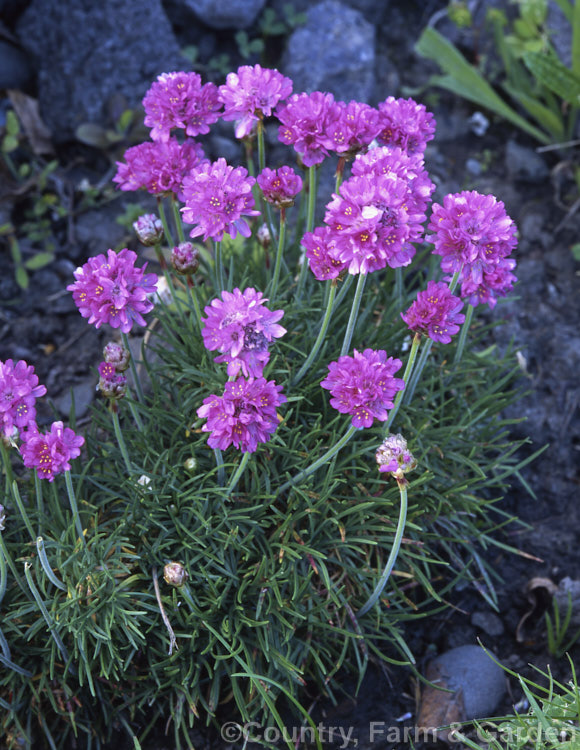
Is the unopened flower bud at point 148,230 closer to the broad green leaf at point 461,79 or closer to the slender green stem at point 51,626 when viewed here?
the slender green stem at point 51,626

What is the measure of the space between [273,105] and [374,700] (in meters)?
1.84

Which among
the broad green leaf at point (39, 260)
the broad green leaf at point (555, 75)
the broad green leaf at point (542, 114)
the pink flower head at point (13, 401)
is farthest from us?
the broad green leaf at point (542, 114)

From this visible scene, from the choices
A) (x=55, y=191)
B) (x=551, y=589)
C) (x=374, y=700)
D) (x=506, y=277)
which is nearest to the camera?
(x=506, y=277)

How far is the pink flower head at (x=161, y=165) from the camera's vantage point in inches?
87.7

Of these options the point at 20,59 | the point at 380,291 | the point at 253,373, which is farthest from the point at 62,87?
the point at 253,373

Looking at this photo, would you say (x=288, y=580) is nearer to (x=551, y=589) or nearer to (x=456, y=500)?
(x=456, y=500)

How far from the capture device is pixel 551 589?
2.64m

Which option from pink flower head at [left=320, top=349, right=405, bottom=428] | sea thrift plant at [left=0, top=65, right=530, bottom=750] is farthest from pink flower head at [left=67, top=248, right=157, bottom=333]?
pink flower head at [left=320, top=349, right=405, bottom=428]

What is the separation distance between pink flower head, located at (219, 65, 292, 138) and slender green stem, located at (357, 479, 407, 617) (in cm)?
113

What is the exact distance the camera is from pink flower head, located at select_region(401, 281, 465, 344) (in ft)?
6.37

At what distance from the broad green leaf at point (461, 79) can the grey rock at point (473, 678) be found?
2722 millimetres

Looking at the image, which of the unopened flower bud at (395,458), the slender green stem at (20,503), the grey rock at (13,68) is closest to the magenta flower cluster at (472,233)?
the unopened flower bud at (395,458)

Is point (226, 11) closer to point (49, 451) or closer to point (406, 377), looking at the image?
point (406, 377)

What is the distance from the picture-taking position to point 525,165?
400 cm
